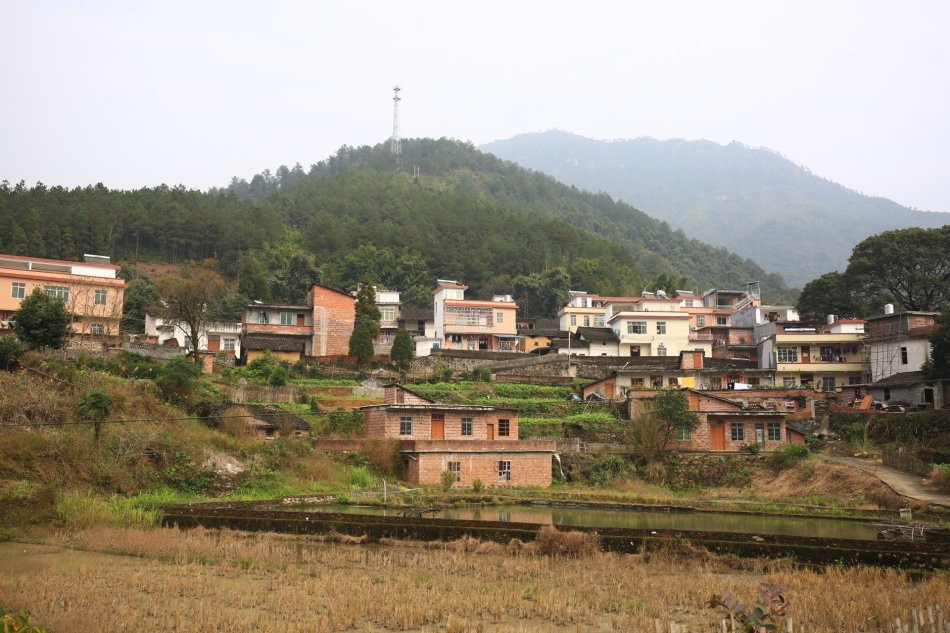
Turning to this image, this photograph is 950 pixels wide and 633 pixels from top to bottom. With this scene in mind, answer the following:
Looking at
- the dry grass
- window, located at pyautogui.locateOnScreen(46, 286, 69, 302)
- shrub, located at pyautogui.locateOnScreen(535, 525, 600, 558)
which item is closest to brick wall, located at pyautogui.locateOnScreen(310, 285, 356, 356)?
window, located at pyautogui.locateOnScreen(46, 286, 69, 302)

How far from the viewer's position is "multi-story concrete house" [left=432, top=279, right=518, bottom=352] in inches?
2510

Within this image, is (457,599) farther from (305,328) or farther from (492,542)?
(305,328)

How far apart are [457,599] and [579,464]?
75.6ft

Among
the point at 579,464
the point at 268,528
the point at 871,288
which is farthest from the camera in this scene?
the point at 871,288

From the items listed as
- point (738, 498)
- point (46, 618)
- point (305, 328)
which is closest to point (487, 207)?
point (305, 328)

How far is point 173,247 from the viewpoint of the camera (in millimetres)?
86312

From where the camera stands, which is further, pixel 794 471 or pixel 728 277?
pixel 728 277

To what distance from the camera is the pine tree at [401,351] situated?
51.8 m

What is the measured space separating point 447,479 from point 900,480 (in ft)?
56.9

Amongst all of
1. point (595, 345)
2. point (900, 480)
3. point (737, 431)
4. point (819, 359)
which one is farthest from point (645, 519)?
point (595, 345)

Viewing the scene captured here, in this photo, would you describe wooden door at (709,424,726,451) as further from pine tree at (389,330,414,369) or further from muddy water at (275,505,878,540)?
pine tree at (389,330,414,369)

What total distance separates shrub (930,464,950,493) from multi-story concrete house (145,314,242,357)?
43935 mm

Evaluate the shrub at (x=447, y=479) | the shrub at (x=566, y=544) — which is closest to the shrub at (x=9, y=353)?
the shrub at (x=447, y=479)

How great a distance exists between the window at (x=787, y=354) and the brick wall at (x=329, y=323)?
29.3 metres
